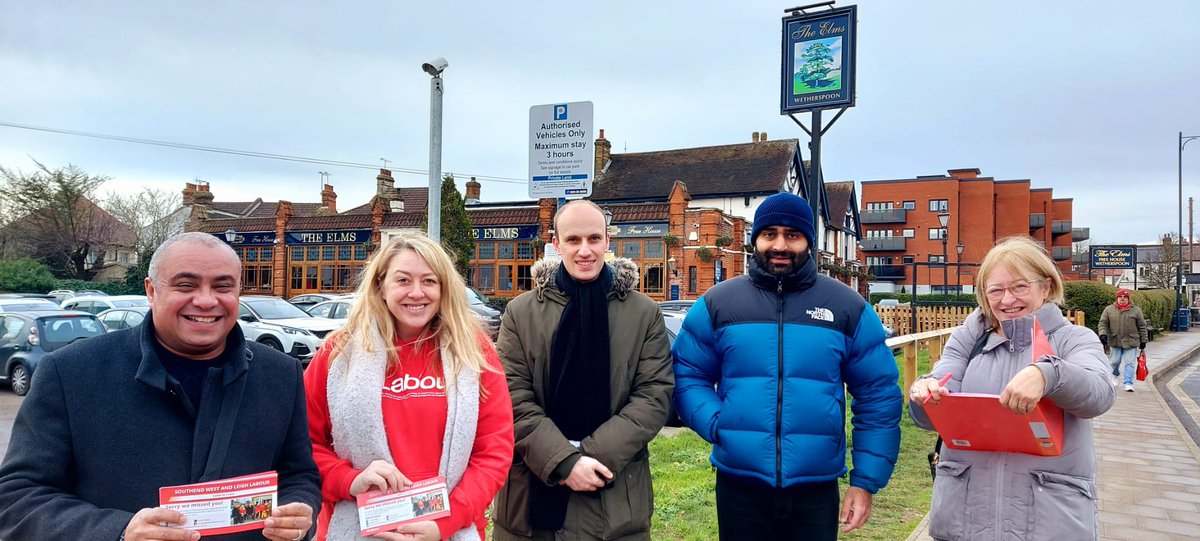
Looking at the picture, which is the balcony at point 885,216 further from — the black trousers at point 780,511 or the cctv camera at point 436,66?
the black trousers at point 780,511

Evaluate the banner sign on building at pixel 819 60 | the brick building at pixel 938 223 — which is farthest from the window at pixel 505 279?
the brick building at pixel 938 223

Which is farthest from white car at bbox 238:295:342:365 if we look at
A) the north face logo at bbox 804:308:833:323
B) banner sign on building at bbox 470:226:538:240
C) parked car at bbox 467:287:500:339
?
banner sign on building at bbox 470:226:538:240

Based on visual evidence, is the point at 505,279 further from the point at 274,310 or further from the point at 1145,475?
the point at 1145,475

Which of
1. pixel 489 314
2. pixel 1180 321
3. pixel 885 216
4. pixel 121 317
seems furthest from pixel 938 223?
pixel 121 317

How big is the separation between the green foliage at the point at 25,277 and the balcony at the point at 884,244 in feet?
191

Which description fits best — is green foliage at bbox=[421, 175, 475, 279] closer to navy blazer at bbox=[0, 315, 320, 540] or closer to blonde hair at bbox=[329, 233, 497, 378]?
blonde hair at bbox=[329, 233, 497, 378]

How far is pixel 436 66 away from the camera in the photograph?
296 inches

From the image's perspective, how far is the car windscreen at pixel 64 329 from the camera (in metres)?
11.8

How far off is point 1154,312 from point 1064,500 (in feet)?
97.6

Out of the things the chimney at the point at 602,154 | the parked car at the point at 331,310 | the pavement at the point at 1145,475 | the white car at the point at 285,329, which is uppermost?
the chimney at the point at 602,154

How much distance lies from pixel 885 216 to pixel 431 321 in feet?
214

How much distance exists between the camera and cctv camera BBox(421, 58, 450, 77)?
751 cm

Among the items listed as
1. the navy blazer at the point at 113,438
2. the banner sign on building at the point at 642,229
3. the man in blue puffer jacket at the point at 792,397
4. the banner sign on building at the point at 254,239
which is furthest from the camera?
the banner sign on building at the point at 254,239

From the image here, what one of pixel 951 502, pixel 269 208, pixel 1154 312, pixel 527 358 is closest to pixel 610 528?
pixel 527 358
